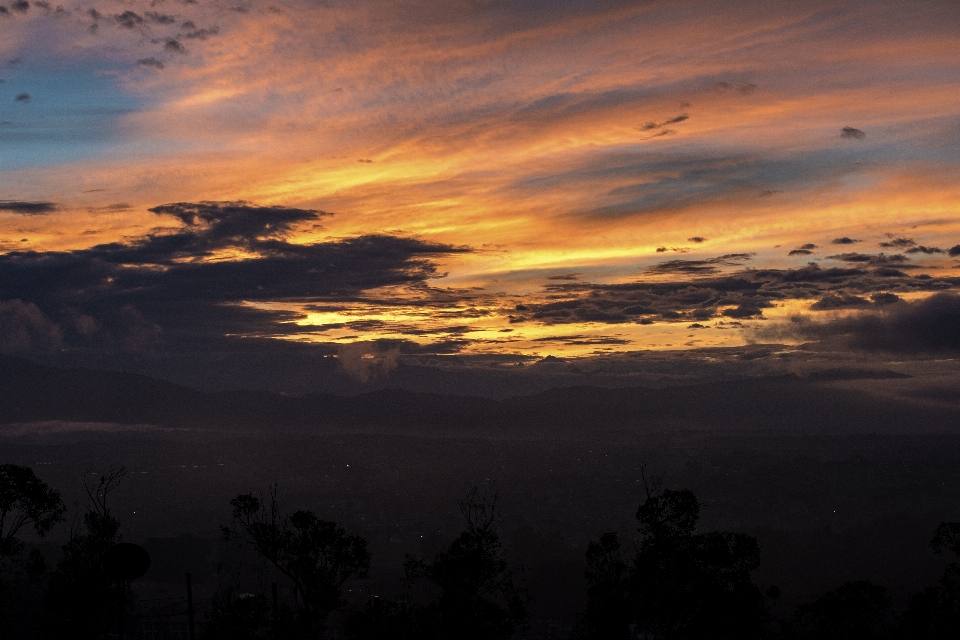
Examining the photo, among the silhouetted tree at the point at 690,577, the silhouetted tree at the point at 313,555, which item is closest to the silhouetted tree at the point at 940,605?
the silhouetted tree at the point at 690,577

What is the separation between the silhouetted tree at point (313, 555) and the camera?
61.0m

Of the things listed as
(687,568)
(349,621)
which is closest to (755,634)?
(687,568)

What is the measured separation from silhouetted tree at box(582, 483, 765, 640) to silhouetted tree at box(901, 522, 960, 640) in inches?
760

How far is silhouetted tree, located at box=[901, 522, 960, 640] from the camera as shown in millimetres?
69062

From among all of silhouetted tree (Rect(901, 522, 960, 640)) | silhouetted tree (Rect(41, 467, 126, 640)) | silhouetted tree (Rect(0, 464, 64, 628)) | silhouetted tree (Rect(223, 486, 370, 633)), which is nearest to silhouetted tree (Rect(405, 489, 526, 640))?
silhouetted tree (Rect(223, 486, 370, 633))

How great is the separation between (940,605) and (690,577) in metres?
40.0

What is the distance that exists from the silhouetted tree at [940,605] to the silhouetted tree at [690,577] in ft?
63.3

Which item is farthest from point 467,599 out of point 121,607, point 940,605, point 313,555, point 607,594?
point 940,605

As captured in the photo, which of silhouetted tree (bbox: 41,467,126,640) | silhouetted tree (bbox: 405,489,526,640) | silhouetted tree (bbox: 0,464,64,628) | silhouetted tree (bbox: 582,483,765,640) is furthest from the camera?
silhouetted tree (bbox: 41,467,126,640)

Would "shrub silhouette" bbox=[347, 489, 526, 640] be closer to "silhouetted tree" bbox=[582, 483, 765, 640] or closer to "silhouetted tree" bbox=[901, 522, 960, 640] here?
"silhouetted tree" bbox=[582, 483, 765, 640]

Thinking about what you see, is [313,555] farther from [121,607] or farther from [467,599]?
[121,607]

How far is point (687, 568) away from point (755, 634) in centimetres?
675

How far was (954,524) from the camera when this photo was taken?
68688 mm

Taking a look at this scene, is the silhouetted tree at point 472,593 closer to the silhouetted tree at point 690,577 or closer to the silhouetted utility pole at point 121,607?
the silhouetted tree at point 690,577
